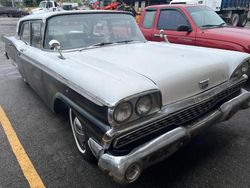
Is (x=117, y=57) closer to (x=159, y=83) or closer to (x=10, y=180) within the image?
(x=159, y=83)

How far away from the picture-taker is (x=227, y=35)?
5.16m

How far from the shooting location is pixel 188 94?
249 cm

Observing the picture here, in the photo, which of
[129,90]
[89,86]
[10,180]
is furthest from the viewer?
[10,180]

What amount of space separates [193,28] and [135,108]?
4.16m

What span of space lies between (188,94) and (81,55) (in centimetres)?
141

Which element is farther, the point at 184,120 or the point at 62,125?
the point at 62,125

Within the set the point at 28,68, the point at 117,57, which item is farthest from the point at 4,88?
the point at 117,57

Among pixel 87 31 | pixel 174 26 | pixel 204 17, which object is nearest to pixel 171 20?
pixel 174 26

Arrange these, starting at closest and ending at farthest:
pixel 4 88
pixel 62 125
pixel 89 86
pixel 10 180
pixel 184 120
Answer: pixel 89 86
pixel 184 120
pixel 10 180
pixel 62 125
pixel 4 88

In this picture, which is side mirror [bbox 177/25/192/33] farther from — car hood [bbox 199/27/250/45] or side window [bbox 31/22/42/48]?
side window [bbox 31/22/42/48]

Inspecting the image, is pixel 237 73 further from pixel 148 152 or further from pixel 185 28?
pixel 185 28

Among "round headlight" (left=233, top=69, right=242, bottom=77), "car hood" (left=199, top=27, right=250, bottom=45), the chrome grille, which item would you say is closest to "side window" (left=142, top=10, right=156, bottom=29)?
"car hood" (left=199, top=27, right=250, bottom=45)

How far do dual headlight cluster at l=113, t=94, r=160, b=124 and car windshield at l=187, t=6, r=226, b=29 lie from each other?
13.6 feet

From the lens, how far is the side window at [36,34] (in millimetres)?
3735
